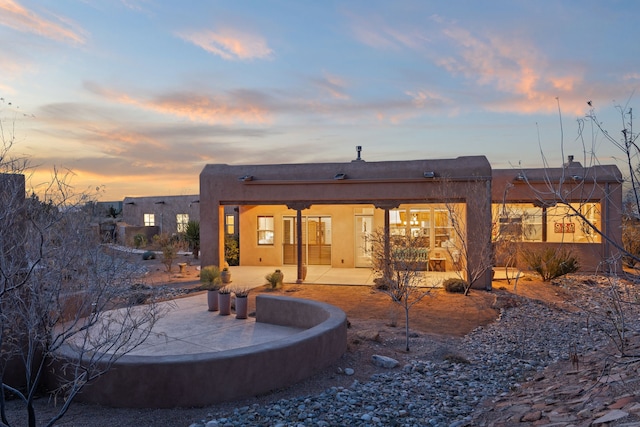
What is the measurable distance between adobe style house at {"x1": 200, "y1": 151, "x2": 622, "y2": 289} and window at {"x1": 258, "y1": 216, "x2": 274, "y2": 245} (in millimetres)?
44

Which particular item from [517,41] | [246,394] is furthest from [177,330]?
[517,41]

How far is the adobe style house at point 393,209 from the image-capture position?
14367mm

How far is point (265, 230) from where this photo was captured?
19.8 metres

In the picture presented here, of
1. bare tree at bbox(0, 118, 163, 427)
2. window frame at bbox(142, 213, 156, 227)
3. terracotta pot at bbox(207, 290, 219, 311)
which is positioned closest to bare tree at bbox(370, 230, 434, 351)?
terracotta pot at bbox(207, 290, 219, 311)

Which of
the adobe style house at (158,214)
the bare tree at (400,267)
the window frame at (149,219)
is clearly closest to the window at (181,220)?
the adobe style house at (158,214)

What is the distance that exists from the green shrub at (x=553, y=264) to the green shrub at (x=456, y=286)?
Answer: 3.41 meters

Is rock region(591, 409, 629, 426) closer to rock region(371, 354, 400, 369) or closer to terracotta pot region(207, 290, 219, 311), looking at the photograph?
rock region(371, 354, 400, 369)

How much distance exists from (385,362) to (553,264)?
405 inches

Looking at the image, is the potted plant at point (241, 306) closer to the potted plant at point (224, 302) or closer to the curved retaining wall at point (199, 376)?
the potted plant at point (224, 302)

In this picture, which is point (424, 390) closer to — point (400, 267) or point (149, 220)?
point (400, 267)

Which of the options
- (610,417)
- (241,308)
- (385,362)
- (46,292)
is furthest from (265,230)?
(610,417)

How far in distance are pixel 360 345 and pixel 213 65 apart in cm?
923

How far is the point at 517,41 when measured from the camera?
10461mm

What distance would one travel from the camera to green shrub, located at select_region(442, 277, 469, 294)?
13773mm
